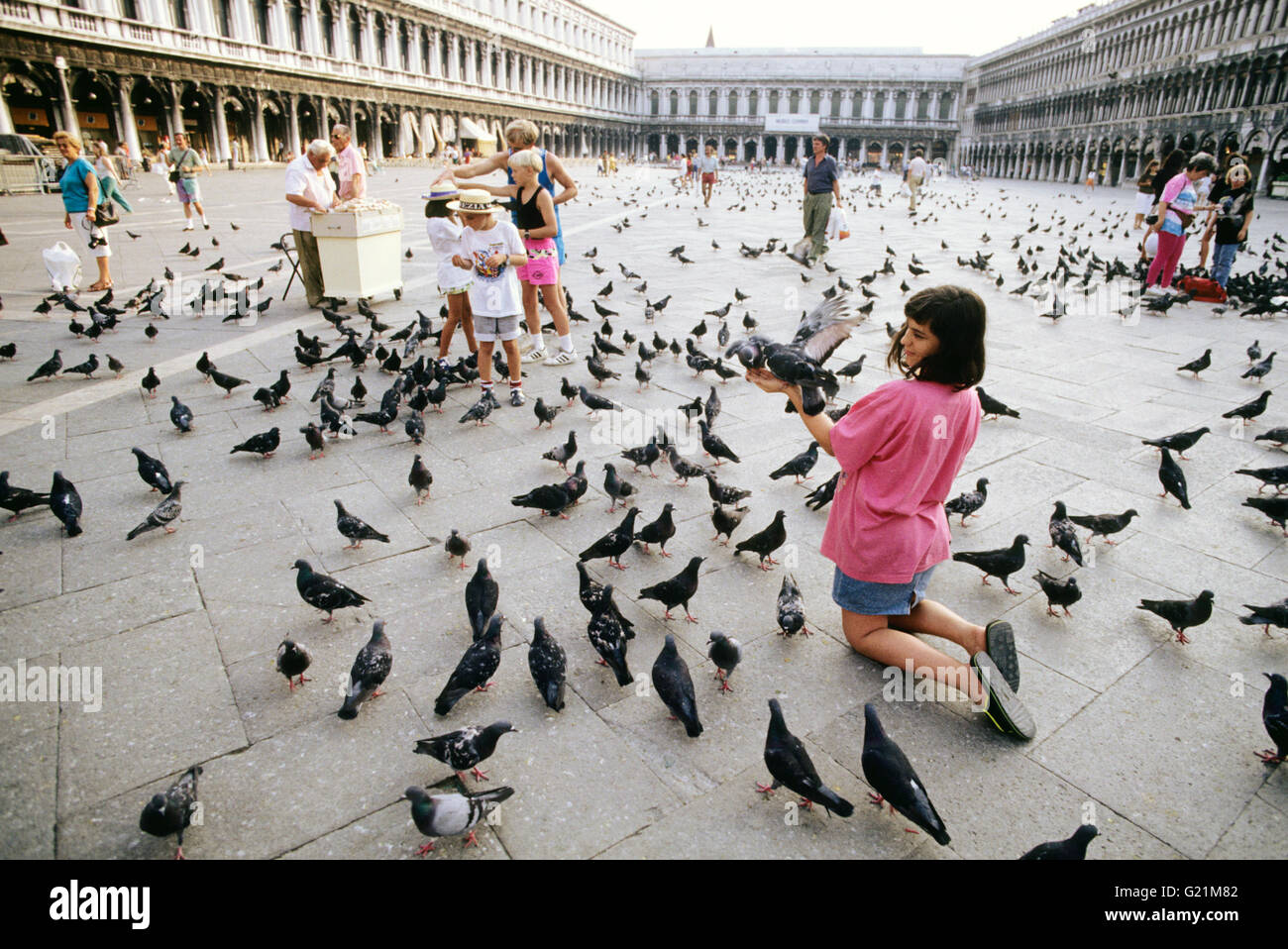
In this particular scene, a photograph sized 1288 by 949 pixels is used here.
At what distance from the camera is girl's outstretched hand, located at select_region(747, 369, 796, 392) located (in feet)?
9.48

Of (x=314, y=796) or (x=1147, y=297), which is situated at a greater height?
(x=1147, y=297)

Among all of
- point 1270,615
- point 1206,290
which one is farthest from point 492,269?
point 1206,290

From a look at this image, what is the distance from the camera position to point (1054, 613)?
3570 millimetres

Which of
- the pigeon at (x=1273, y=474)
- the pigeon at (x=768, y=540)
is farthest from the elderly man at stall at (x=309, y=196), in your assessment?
the pigeon at (x=1273, y=474)

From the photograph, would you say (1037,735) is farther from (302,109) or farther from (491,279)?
(302,109)

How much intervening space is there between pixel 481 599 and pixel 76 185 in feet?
36.0

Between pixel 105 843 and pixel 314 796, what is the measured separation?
63 centimetres

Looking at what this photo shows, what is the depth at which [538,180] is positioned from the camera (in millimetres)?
6867

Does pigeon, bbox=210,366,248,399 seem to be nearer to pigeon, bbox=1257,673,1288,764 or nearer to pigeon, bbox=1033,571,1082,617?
pigeon, bbox=1033,571,1082,617

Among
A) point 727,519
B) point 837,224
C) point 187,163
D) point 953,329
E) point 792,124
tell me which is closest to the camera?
point 953,329

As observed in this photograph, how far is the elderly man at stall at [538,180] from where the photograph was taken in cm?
635

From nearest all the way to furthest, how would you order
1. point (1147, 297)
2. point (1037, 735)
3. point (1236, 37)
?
point (1037, 735) < point (1147, 297) < point (1236, 37)

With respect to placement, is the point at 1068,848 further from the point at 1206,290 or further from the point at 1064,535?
the point at 1206,290

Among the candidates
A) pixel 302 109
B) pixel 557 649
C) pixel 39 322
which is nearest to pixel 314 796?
pixel 557 649
